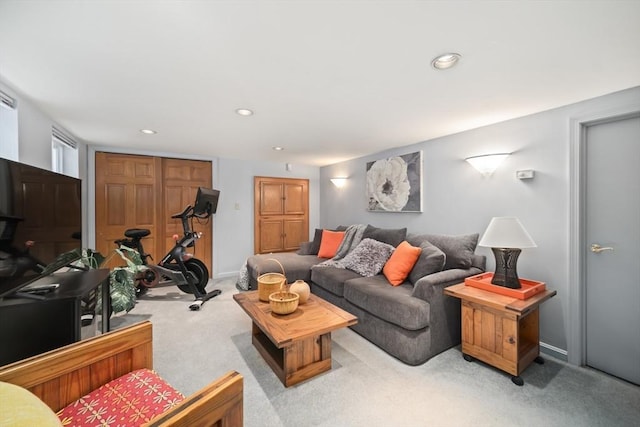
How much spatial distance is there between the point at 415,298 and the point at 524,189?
4.76ft

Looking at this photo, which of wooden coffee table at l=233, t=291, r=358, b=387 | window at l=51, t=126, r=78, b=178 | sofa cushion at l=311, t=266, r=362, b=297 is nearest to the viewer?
wooden coffee table at l=233, t=291, r=358, b=387

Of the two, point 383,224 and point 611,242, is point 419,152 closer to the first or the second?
point 383,224

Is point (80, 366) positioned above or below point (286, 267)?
above

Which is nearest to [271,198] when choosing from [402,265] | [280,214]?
[280,214]

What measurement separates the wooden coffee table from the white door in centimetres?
196

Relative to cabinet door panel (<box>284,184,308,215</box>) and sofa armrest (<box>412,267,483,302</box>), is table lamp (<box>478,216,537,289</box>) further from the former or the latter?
cabinet door panel (<box>284,184,308,215</box>)

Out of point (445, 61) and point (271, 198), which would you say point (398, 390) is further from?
point (271, 198)

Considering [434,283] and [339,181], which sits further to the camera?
[339,181]

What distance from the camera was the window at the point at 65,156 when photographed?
3.04m

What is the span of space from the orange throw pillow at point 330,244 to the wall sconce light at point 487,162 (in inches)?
82.6

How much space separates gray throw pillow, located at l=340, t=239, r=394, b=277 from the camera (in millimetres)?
3004

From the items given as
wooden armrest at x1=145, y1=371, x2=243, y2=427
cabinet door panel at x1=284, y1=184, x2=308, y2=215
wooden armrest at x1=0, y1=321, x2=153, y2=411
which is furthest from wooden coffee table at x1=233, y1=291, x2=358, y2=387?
cabinet door panel at x1=284, y1=184, x2=308, y2=215

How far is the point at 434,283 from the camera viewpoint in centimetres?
218

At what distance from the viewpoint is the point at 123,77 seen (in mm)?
1729
